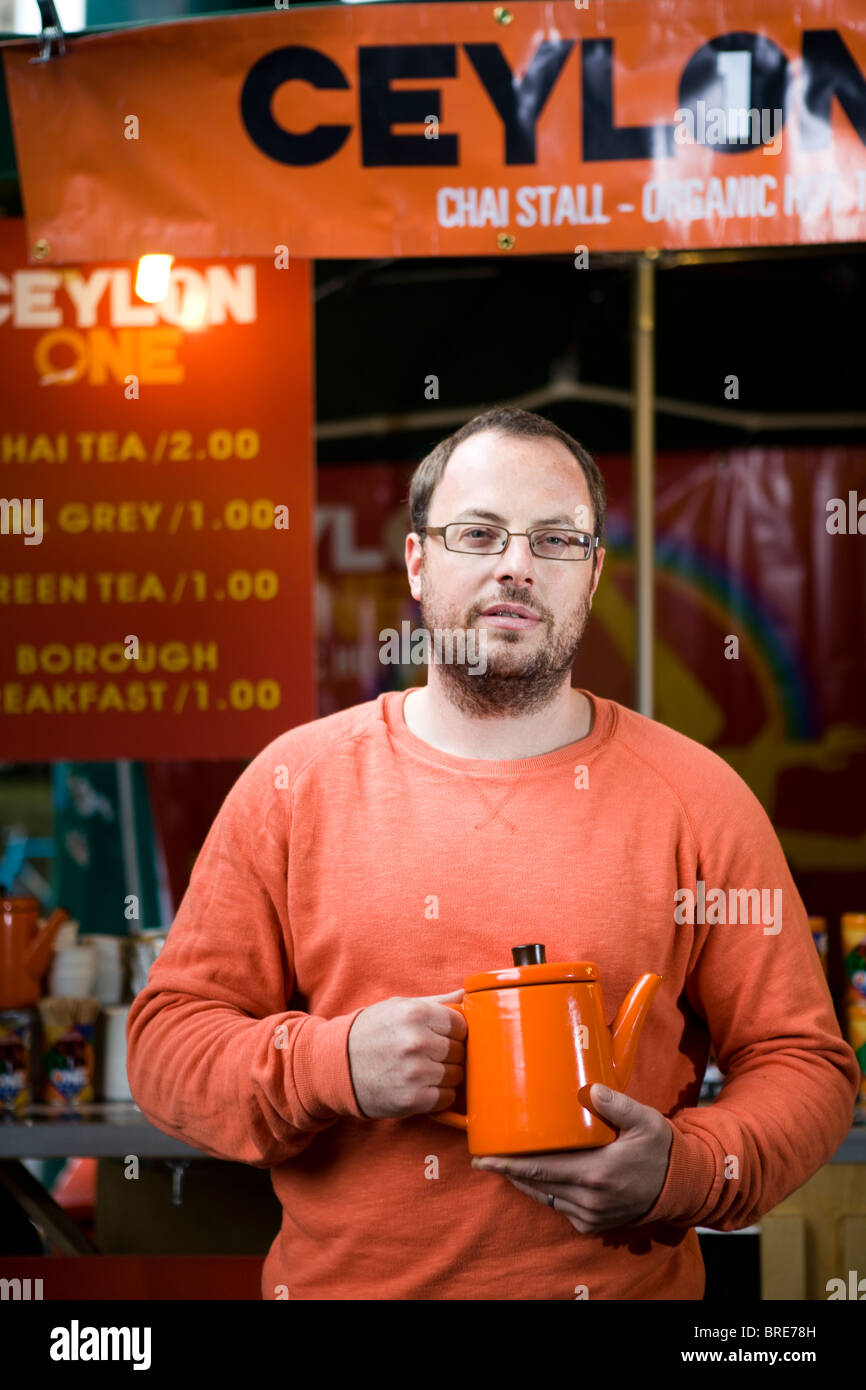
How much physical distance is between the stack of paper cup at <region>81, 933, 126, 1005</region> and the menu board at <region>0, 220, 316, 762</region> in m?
0.43

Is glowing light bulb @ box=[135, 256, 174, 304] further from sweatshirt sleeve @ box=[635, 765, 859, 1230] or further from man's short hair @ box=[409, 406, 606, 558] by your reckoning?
sweatshirt sleeve @ box=[635, 765, 859, 1230]

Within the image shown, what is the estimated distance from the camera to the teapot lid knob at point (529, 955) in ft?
4.76

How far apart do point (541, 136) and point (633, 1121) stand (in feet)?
5.66

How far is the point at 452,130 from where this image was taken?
94.1 inches

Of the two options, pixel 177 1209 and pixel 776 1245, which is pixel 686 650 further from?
pixel 177 1209

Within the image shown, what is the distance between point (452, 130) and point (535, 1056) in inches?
66.6

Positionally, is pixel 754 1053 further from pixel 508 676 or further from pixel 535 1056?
pixel 508 676

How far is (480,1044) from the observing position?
4.76 ft

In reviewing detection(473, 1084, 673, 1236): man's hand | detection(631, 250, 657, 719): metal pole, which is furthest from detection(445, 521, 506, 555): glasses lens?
detection(631, 250, 657, 719): metal pole

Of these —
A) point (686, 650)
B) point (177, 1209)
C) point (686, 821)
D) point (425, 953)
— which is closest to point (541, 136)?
point (686, 821)

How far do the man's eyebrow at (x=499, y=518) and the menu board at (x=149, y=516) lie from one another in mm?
1167

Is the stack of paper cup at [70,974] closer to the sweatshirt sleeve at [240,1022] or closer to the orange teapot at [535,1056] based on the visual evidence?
the sweatshirt sleeve at [240,1022]

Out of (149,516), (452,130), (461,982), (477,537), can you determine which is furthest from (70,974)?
(452,130)

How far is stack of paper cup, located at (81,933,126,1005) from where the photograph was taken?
2854 millimetres
